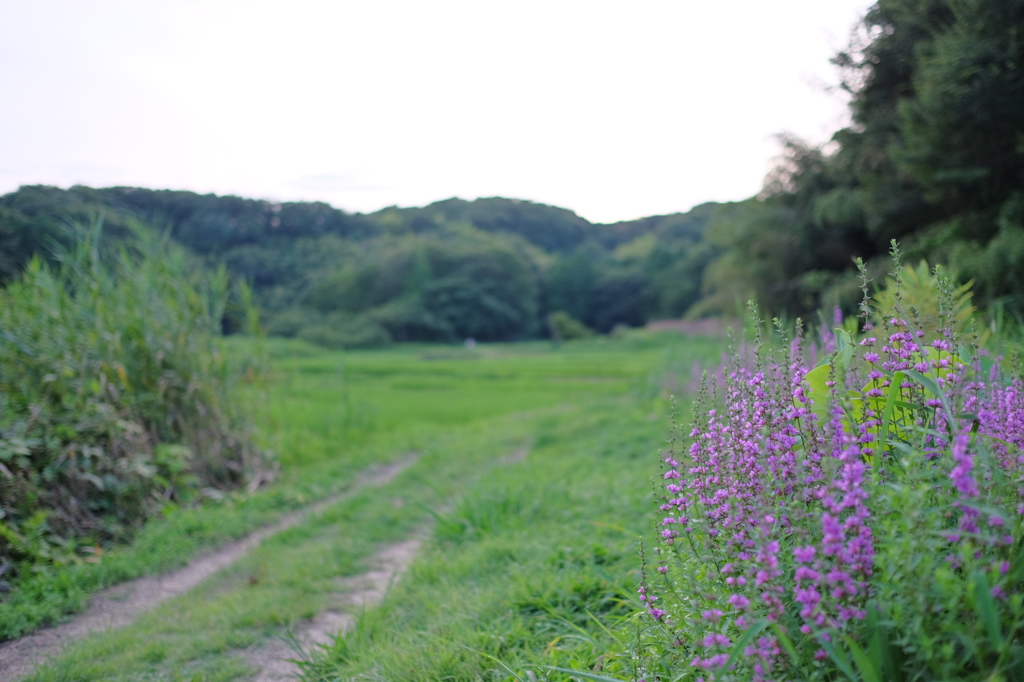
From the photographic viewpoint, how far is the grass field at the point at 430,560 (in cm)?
285

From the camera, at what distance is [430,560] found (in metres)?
4.38

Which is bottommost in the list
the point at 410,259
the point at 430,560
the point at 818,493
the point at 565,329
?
the point at 430,560

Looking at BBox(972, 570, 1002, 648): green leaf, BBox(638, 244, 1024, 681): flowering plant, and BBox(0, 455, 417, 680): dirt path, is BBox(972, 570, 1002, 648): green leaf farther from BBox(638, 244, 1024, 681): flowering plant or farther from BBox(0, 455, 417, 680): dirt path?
BBox(0, 455, 417, 680): dirt path

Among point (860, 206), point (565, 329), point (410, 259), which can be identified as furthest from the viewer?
point (565, 329)

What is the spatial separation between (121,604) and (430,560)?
6.68 ft

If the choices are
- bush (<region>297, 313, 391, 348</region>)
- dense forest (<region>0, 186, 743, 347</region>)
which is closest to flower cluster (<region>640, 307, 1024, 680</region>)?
dense forest (<region>0, 186, 743, 347</region>)

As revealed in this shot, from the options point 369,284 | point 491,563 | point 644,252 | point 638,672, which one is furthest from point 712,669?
point 644,252

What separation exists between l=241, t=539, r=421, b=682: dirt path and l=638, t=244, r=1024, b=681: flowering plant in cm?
191

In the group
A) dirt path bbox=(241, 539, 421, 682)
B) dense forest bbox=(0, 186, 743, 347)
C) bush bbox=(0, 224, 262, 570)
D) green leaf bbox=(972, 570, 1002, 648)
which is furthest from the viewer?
dense forest bbox=(0, 186, 743, 347)

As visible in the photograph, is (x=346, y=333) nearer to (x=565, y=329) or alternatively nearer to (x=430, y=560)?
(x=565, y=329)

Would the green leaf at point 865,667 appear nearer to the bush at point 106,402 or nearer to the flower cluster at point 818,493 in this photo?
the flower cluster at point 818,493

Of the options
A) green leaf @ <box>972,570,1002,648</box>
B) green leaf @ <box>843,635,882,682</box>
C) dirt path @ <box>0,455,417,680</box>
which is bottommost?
dirt path @ <box>0,455,417,680</box>

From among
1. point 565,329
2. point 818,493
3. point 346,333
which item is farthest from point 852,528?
point 565,329

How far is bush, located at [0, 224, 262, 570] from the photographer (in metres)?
4.82
